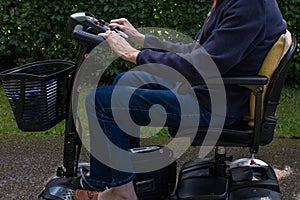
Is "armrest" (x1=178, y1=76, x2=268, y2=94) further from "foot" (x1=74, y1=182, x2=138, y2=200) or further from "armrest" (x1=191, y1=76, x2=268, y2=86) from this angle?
"foot" (x1=74, y1=182, x2=138, y2=200)

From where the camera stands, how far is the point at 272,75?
8.63ft

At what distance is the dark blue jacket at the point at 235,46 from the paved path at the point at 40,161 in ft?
3.62

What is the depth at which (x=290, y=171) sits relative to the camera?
12.5 feet

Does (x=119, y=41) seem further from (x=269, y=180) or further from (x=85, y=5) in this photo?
(x=85, y=5)

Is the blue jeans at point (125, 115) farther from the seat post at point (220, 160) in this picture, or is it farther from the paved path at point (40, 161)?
the paved path at point (40, 161)

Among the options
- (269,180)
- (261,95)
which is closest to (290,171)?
(269,180)

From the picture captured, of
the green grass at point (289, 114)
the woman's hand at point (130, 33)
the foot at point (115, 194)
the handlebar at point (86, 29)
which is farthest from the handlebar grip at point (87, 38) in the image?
the green grass at point (289, 114)

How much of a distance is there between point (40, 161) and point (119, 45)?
1.60 metres

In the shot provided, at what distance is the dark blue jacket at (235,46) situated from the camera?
2514mm

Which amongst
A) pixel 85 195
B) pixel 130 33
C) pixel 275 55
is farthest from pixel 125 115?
pixel 275 55

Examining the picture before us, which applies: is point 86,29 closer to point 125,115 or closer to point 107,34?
point 107,34

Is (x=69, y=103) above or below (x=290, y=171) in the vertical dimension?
above

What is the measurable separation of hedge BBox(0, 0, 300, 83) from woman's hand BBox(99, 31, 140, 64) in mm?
2702

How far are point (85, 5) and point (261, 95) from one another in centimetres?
323
